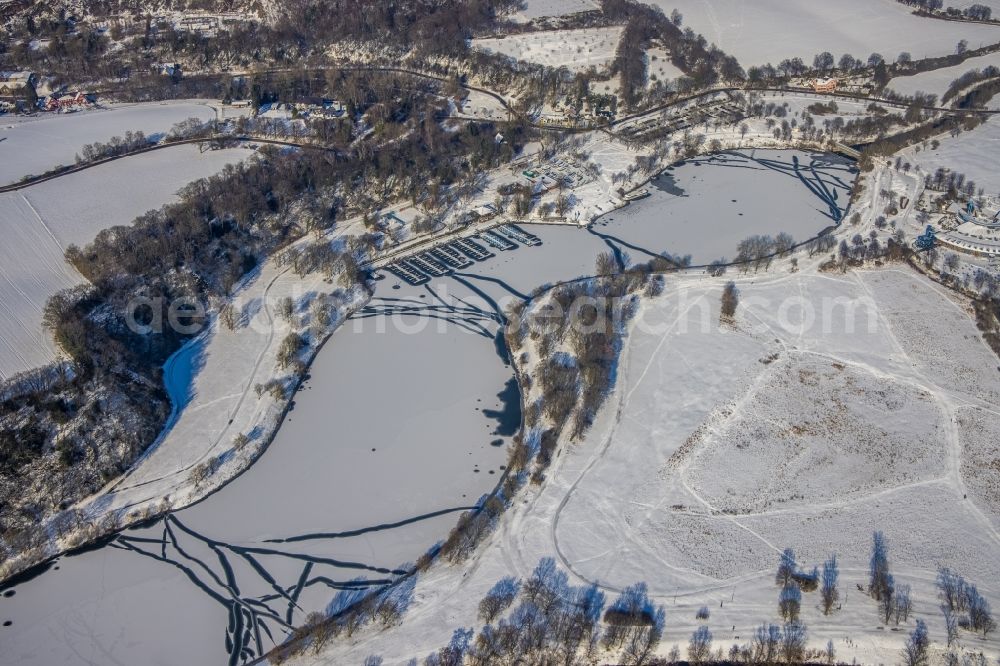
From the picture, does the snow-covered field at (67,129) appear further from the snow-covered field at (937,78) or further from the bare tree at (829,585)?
the snow-covered field at (937,78)

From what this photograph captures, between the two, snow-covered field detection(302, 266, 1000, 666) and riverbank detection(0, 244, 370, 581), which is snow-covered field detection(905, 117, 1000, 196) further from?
riverbank detection(0, 244, 370, 581)

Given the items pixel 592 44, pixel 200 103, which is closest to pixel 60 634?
pixel 200 103

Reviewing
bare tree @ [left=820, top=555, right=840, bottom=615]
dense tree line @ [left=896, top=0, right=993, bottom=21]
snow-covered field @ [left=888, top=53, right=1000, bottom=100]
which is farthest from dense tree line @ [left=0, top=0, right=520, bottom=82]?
bare tree @ [left=820, top=555, right=840, bottom=615]

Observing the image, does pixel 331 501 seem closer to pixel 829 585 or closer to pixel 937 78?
pixel 829 585

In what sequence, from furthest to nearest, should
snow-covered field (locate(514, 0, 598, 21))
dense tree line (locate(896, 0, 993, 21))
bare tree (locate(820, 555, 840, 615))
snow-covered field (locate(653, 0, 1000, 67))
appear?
dense tree line (locate(896, 0, 993, 21)) < snow-covered field (locate(514, 0, 598, 21)) < snow-covered field (locate(653, 0, 1000, 67)) < bare tree (locate(820, 555, 840, 615))

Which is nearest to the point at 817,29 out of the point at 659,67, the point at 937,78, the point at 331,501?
the point at 937,78

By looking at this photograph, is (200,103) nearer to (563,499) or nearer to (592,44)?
(592,44)
